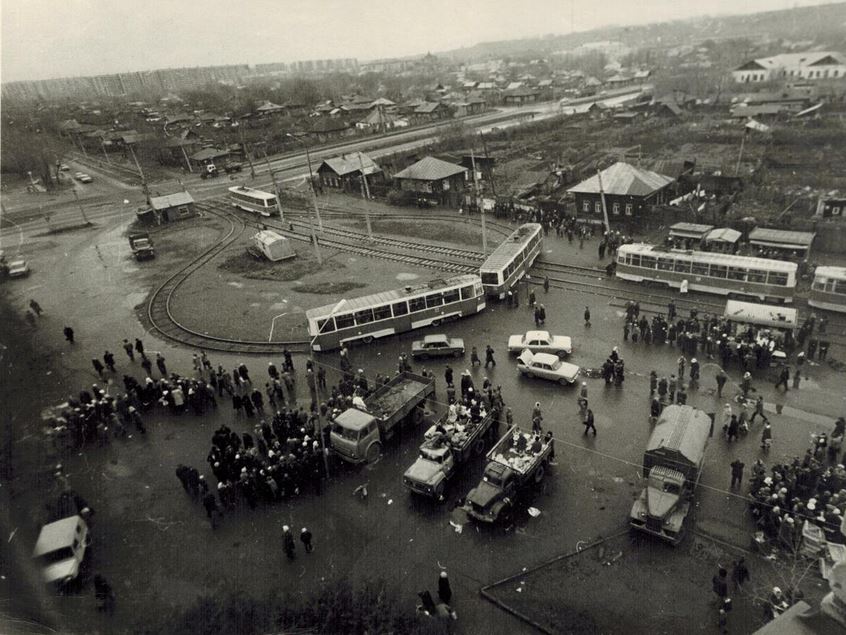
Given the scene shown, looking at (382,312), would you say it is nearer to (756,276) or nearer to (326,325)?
(326,325)

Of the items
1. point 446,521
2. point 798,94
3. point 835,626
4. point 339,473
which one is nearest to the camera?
point 835,626

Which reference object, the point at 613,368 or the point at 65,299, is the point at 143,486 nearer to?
the point at 613,368

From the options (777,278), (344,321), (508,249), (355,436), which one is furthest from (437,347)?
(777,278)

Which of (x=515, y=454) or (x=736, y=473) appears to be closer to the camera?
(x=736, y=473)

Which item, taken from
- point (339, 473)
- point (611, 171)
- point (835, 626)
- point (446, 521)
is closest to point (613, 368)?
point (446, 521)

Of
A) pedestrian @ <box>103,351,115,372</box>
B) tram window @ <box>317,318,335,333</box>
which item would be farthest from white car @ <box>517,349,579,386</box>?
pedestrian @ <box>103,351,115,372</box>

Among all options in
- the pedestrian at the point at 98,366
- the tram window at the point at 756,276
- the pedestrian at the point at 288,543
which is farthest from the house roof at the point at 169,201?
the tram window at the point at 756,276

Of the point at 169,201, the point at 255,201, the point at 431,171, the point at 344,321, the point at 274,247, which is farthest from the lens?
the point at 255,201
